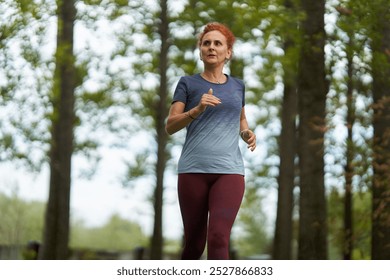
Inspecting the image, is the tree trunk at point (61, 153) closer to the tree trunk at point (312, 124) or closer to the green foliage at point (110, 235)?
the tree trunk at point (312, 124)

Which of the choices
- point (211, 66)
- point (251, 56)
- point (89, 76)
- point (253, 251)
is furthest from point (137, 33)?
point (253, 251)

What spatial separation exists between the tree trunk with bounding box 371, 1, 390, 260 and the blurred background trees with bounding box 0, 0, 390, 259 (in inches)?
0.9

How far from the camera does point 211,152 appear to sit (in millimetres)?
5340

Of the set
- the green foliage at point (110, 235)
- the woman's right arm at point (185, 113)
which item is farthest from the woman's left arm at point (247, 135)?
the green foliage at point (110, 235)

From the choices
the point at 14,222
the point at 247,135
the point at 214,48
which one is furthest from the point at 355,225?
the point at 14,222

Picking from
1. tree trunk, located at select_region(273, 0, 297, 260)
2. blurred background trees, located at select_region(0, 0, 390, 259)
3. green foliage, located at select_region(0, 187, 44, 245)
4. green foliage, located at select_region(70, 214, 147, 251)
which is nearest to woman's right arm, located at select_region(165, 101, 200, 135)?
blurred background trees, located at select_region(0, 0, 390, 259)

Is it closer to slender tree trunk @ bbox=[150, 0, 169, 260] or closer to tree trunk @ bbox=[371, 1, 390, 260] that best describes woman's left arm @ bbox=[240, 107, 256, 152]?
tree trunk @ bbox=[371, 1, 390, 260]

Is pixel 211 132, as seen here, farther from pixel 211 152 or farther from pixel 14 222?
pixel 14 222

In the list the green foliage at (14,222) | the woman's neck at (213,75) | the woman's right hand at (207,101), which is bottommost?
the green foliage at (14,222)

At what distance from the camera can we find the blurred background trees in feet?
39.8

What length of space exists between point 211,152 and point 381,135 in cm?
832

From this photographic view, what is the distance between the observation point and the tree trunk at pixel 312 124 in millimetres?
12032

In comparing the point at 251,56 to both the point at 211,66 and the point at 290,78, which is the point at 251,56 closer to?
the point at 290,78

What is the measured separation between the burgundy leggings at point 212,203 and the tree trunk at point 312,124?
6.72 metres
